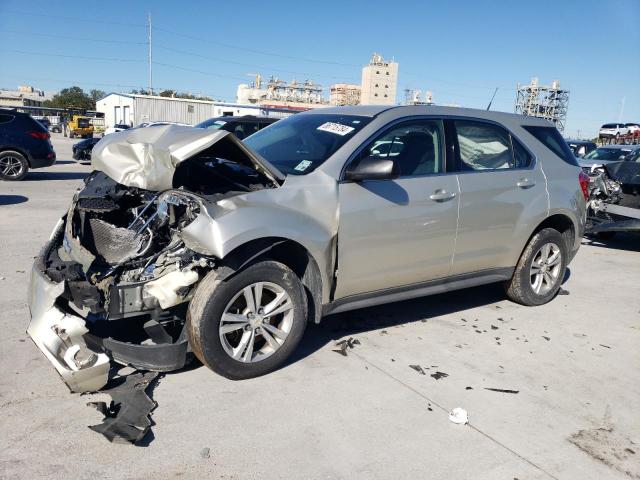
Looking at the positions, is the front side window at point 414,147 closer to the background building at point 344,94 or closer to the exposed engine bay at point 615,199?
the exposed engine bay at point 615,199

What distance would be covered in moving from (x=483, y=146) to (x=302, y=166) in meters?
1.85

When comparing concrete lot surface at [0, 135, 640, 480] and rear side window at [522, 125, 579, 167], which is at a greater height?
rear side window at [522, 125, 579, 167]

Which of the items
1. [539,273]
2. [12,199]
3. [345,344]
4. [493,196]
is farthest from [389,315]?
[12,199]

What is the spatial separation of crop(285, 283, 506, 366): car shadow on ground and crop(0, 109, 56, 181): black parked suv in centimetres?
1178

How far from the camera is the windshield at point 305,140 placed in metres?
4.07

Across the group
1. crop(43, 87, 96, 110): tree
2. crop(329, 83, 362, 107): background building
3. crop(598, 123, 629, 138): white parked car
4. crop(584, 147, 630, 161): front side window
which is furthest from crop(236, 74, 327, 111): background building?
crop(584, 147, 630, 161): front side window

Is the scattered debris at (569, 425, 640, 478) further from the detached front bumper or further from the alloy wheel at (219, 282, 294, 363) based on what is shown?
the detached front bumper

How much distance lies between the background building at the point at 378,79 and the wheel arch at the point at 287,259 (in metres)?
122

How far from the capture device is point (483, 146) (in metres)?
4.88

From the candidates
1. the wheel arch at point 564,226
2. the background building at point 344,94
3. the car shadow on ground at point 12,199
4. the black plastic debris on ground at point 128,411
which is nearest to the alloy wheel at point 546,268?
the wheel arch at point 564,226

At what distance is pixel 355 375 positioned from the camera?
12.5 ft

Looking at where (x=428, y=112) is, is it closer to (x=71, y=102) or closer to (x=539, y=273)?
(x=539, y=273)

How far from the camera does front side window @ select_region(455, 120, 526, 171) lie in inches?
185

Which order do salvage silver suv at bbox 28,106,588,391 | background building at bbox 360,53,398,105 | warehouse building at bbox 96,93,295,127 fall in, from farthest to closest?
background building at bbox 360,53,398,105 < warehouse building at bbox 96,93,295,127 < salvage silver suv at bbox 28,106,588,391
